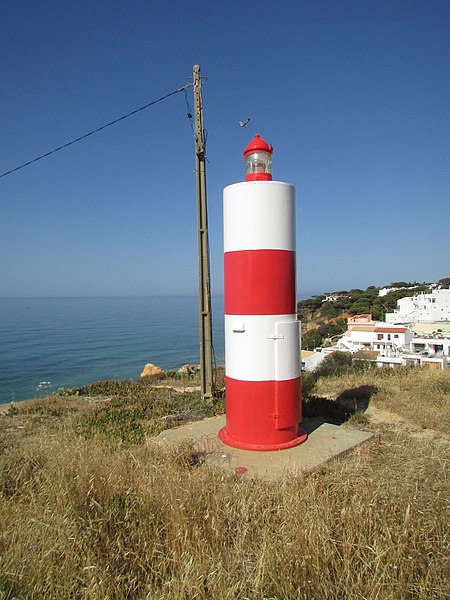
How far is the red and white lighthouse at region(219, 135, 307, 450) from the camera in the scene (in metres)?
4.47

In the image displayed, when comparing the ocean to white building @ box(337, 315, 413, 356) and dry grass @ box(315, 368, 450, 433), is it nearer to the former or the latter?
dry grass @ box(315, 368, 450, 433)

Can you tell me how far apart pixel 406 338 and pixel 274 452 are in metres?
34.9

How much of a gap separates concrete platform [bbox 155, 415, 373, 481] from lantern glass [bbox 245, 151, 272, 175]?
10.9ft

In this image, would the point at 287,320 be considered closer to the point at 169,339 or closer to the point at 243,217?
the point at 243,217

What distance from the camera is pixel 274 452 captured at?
4.42 m

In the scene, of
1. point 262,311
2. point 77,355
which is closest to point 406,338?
point 77,355

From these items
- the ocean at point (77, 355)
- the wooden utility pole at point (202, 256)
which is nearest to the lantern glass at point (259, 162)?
the wooden utility pole at point (202, 256)

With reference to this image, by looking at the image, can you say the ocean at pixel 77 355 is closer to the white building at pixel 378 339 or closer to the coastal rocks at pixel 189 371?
the coastal rocks at pixel 189 371

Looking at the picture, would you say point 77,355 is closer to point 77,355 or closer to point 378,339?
point 77,355

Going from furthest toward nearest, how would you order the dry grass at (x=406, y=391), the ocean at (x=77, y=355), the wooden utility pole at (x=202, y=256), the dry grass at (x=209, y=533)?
the ocean at (x=77, y=355), the wooden utility pole at (x=202, y=256), the dry grass at (x=406, y=391), the dry grass at (x=209, y=533)

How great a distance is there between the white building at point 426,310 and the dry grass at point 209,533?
48195 mm

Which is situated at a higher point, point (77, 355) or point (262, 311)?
point (262, 311)

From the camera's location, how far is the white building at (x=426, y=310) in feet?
156

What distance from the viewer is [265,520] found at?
2.65 metres
